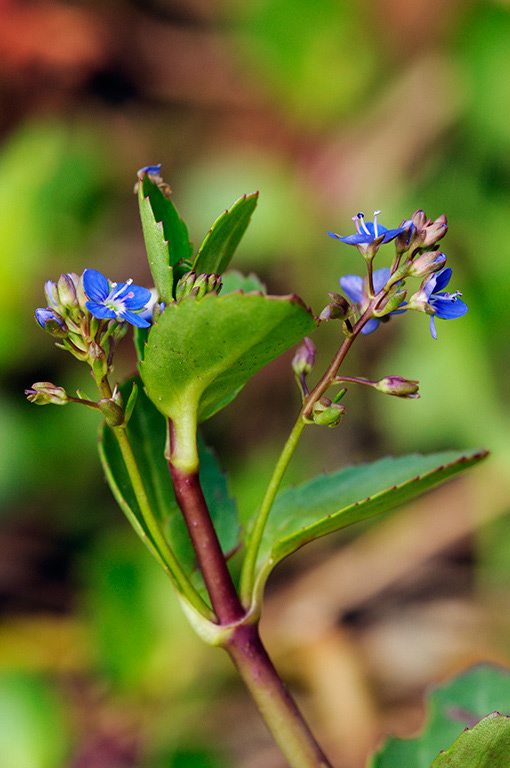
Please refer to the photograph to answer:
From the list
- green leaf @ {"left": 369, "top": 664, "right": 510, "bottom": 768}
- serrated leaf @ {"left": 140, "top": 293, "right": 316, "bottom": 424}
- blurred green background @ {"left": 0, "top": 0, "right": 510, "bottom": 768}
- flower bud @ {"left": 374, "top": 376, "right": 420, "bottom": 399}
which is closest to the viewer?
serrated leaf @ {"left": 140, "top": 293, "right": 316, "bottom": 424}

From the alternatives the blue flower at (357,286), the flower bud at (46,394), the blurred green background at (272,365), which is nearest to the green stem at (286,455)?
the blue flower at (357,286)

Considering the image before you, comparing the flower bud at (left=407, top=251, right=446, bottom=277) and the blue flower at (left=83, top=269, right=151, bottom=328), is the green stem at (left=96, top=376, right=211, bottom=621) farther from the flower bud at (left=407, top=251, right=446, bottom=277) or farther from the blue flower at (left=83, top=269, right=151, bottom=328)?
the flower bud at (left=407, top=251, right=446, bottom=277)

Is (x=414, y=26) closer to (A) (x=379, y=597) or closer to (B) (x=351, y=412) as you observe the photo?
(B) (x=351, y=412)

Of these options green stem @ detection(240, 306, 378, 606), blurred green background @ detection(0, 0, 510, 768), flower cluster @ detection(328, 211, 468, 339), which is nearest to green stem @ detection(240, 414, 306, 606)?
green stem @ detection(240, 306, 378, 606)

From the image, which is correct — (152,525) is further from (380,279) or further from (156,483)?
(380,279)

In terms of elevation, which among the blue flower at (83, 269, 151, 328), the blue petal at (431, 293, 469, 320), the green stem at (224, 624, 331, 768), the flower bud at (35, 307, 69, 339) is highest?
the blue petal at (431, 293, 469, 320)

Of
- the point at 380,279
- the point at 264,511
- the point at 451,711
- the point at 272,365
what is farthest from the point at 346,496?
the point at 272,365

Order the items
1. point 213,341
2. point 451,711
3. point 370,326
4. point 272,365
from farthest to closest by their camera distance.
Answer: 1. point 272,365
2. point 451,711
3. point 370,326
4. point 213,341
